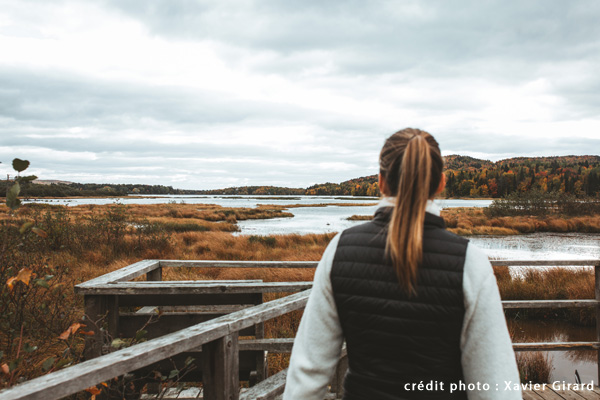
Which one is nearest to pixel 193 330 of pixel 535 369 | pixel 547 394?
pixel 547 394

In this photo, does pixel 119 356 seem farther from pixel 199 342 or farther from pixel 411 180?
pixel 411 180

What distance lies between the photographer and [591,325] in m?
7.93

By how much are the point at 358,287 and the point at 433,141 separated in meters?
0.63

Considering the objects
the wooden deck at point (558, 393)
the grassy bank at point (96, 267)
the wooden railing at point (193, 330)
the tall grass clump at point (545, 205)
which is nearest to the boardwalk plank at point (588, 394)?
the wooden deck at point (558, 393)

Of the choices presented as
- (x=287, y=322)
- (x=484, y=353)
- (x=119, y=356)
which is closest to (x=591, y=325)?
(x=287, y=322)

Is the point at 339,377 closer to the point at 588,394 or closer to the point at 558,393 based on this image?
the point at 558,393

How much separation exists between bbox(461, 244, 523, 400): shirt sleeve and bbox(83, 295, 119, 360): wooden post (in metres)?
2.65

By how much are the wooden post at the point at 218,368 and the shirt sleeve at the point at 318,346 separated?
666 millimetres

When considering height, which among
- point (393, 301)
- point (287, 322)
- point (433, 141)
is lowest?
point (287, 322)

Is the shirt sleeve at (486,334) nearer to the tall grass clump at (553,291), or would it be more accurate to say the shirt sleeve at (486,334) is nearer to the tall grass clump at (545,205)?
the tall grass clump at (553,291)

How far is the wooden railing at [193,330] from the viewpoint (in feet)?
4.39

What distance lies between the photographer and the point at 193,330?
5.79ft

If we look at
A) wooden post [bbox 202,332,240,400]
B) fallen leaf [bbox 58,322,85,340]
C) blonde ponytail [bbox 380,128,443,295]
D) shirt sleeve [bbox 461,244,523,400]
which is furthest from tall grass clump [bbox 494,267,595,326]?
fallen leaf [bbox 58,322,85,340]

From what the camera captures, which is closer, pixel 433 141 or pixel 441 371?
pixel 441 371
